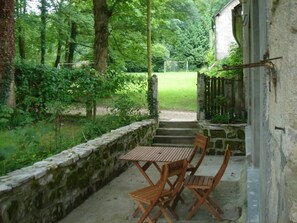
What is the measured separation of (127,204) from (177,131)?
533cm

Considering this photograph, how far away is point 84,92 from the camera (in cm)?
1023

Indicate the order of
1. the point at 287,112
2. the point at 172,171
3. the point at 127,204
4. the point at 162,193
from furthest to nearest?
the point at 127,204, the point at 162,193, the point at 172,171, the point at 287,112

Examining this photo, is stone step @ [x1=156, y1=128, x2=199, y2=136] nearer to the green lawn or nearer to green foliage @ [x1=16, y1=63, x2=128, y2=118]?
green foliage @ [x1=16, y1=63, x2=128, y2=118]

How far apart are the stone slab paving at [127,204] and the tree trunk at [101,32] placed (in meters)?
8.00

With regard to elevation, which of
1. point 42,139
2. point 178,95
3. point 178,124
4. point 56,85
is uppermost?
point 178,95

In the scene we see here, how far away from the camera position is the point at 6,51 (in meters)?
11.0

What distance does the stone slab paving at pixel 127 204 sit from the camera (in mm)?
5059

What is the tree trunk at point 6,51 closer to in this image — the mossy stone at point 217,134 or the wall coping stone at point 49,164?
the wall coping stone at point 49,164

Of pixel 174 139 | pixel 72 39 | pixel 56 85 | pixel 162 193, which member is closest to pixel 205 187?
pixel 162 193

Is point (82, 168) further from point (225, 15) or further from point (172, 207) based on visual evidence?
point (225, 15)

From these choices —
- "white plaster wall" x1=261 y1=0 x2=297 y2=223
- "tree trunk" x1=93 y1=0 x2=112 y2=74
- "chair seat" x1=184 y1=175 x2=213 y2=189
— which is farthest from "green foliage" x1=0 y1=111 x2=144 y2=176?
"tree trunk" x1=93 y1=0 x2=112 y2=74

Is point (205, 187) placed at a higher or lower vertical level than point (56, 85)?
lower

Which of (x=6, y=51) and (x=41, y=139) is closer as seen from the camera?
(x=41, y=139)

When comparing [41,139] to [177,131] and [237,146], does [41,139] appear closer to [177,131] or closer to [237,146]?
[177,131]
